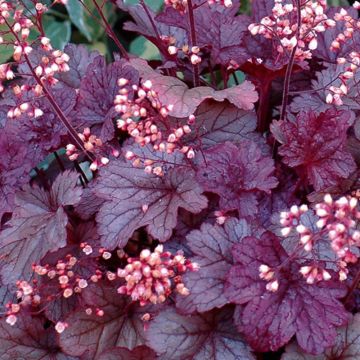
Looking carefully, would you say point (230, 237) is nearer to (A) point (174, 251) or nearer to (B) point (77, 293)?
(A) point (174, 251)

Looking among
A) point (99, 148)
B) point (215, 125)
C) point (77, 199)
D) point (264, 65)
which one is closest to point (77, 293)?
point (77, 199)

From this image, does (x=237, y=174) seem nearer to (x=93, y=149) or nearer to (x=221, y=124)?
(x=221, y=124)

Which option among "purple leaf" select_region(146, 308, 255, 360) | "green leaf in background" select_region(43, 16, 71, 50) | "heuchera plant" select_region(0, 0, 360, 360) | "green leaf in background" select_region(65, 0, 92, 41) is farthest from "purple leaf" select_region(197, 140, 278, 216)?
"green leaf in background" select_region(43, 16, 71, 50)

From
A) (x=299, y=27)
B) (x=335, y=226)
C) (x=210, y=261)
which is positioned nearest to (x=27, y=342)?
(x=210, y=261)

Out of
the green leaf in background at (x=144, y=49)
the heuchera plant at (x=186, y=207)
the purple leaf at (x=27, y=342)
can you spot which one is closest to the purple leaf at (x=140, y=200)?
the heuchera plant at (x=186, y=207)

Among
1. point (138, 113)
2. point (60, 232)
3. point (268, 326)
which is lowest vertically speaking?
point (268, 326)

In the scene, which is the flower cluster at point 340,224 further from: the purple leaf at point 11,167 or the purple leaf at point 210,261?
the purple leaf at point 11,167

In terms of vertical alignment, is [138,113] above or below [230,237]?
above
